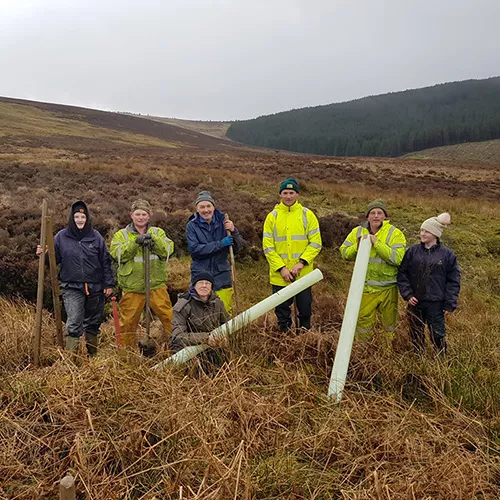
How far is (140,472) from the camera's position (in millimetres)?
2031

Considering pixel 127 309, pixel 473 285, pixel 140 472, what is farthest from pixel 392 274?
pixel 473 285

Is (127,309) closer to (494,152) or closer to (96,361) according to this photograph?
(96,361)

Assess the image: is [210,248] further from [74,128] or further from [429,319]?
[74,128]

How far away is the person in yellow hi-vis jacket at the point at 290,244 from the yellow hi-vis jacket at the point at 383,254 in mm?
438

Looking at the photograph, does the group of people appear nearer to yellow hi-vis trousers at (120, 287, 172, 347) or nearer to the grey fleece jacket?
yellow hi-vis trousers at (120, 287, 172, 347)

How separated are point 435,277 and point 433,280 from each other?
0.13 feet

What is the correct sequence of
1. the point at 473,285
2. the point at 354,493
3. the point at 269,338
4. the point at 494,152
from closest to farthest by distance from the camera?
1. the point at 354,493
2. the point at 269,338
3. the point at 473,285
4. the point at 494,152

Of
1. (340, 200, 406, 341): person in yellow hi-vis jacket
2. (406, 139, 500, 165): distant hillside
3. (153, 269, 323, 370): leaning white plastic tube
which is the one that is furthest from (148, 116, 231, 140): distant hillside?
(153, 269, 323, 370): leaning white plastic tube

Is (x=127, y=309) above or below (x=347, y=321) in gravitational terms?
below

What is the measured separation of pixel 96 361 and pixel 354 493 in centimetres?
208

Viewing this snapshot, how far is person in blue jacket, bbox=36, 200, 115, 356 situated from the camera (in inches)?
181

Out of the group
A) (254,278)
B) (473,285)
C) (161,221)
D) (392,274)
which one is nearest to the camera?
(392,274)

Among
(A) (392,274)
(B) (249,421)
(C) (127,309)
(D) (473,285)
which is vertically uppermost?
(A) (392,274)

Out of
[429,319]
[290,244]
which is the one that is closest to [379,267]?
[429,319]
